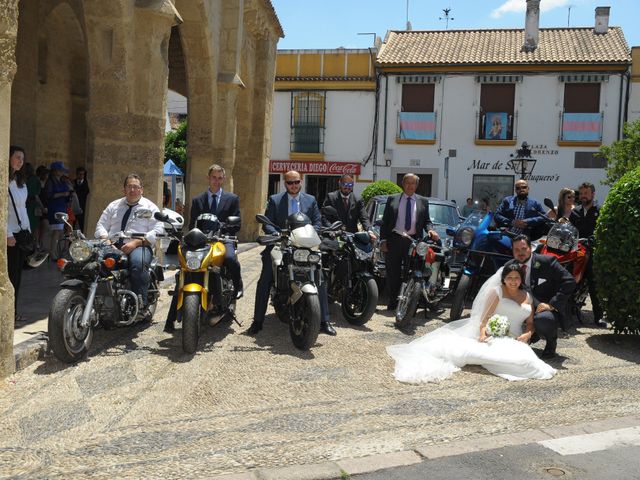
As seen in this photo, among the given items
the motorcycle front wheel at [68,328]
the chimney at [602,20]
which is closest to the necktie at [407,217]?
the motorcycle front wheel at [68,328]

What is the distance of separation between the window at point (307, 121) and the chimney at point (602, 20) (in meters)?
13.4

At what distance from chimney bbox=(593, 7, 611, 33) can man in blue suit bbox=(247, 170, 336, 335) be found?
96.0ft

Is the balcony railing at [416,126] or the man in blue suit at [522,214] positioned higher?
the balcony railing at [416,126]

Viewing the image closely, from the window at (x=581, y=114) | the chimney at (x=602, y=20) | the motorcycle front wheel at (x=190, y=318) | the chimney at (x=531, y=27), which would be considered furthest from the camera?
the chimney at (x=602, y=20)

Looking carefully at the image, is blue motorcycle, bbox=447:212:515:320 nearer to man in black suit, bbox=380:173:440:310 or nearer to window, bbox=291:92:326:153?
man in black suit, bbox=380:173:440:310

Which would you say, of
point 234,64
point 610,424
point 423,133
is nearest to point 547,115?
point 423,133

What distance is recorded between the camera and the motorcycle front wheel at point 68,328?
5047 mm

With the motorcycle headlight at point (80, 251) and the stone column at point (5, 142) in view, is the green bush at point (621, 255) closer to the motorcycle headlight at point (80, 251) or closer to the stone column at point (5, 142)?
the motorcycle headlight at point (80, 251)

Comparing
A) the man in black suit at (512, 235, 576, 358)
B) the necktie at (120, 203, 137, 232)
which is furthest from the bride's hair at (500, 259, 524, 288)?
the necktie at (120, 203, 137, 232)

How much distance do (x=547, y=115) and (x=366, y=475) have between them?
2871cm

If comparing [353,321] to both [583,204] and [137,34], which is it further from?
[137,34]

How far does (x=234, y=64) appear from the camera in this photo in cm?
1350

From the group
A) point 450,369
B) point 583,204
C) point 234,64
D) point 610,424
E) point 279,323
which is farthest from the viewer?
point 234,64

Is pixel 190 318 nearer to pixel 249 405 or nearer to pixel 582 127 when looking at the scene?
pixel 249 405
